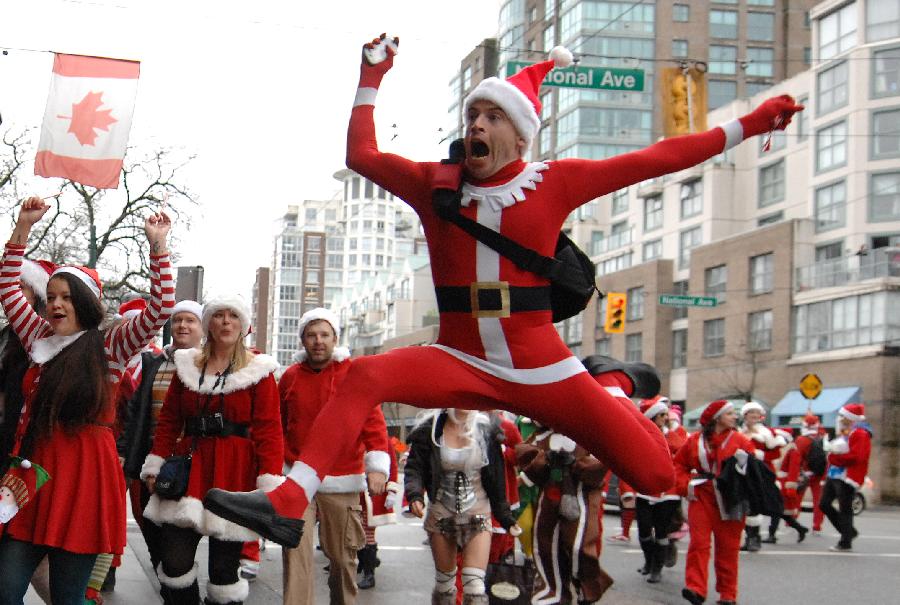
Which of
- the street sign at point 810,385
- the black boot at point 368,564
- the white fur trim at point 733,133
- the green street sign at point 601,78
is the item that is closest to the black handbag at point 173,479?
the white fur trim at point 733,133

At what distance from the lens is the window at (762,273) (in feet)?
168

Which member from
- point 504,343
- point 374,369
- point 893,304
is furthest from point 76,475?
point 893,304

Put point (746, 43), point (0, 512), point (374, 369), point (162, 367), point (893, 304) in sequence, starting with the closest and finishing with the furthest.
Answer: point (374, 369) < point (0, 512) < point (162, 367) < point (893, 304) < point (746, 43)

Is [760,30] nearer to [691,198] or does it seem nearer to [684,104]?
[691,198]

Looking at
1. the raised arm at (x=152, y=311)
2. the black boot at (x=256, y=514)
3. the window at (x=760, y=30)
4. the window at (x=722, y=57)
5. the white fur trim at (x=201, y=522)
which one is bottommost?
the white fur trim at (x=201, y=522)

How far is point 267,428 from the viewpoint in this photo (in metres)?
6.77

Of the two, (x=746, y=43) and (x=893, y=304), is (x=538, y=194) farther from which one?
(x=746, y=43)

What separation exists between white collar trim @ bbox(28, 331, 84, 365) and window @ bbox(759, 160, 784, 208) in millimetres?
53423

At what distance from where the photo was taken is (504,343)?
4797mm

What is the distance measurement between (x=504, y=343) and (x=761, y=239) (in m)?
48.9

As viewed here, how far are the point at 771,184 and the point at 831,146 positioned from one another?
750 centimetres

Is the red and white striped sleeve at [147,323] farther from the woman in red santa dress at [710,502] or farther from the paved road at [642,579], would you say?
the woman in red santa dress at [710,502]

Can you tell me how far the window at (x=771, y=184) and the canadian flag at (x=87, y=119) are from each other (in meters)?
45.6

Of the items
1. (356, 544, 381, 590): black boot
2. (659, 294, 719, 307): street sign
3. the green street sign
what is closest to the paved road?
(356, 544, 381, 590): black boot
